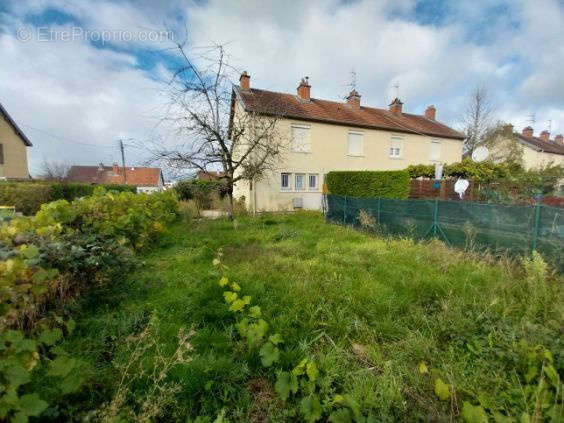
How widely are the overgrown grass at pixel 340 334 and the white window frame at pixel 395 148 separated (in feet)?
47.9

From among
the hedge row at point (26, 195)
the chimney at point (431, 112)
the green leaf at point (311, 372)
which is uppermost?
the chimney at point (431, 112)

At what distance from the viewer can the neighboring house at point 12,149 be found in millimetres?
19953

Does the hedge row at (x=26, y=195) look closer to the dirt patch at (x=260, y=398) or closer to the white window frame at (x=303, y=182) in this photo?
the white window frame at (x=303, y=182)

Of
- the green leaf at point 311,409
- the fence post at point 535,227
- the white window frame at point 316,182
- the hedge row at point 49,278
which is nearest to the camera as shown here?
the hedge row at point 49,278

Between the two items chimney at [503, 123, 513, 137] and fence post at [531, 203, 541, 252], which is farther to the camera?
chimney at [503, 123, 513, 137]

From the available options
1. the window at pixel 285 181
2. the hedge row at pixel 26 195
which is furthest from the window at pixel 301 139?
the hedge row at pixel 26 195

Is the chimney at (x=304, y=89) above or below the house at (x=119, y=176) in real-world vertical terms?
above

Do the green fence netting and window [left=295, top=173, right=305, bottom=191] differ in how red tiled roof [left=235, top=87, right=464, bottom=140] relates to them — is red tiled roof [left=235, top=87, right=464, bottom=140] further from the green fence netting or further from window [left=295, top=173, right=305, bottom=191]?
the green fence netting

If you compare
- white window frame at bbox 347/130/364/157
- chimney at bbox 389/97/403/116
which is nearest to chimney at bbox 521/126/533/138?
chimney at bbox 389/97/403/116

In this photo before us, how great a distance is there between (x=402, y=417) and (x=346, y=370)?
1.59ft

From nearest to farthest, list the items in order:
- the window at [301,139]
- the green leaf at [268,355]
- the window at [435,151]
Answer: the green leaf at [268,355]
the window at [301,139]
the window at [435,151]

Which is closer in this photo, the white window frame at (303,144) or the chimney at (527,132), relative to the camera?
the white window frame at (303,144)

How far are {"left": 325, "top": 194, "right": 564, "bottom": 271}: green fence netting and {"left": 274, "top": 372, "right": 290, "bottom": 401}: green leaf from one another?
15.5ft

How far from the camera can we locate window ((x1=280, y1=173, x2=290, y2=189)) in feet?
48.8
